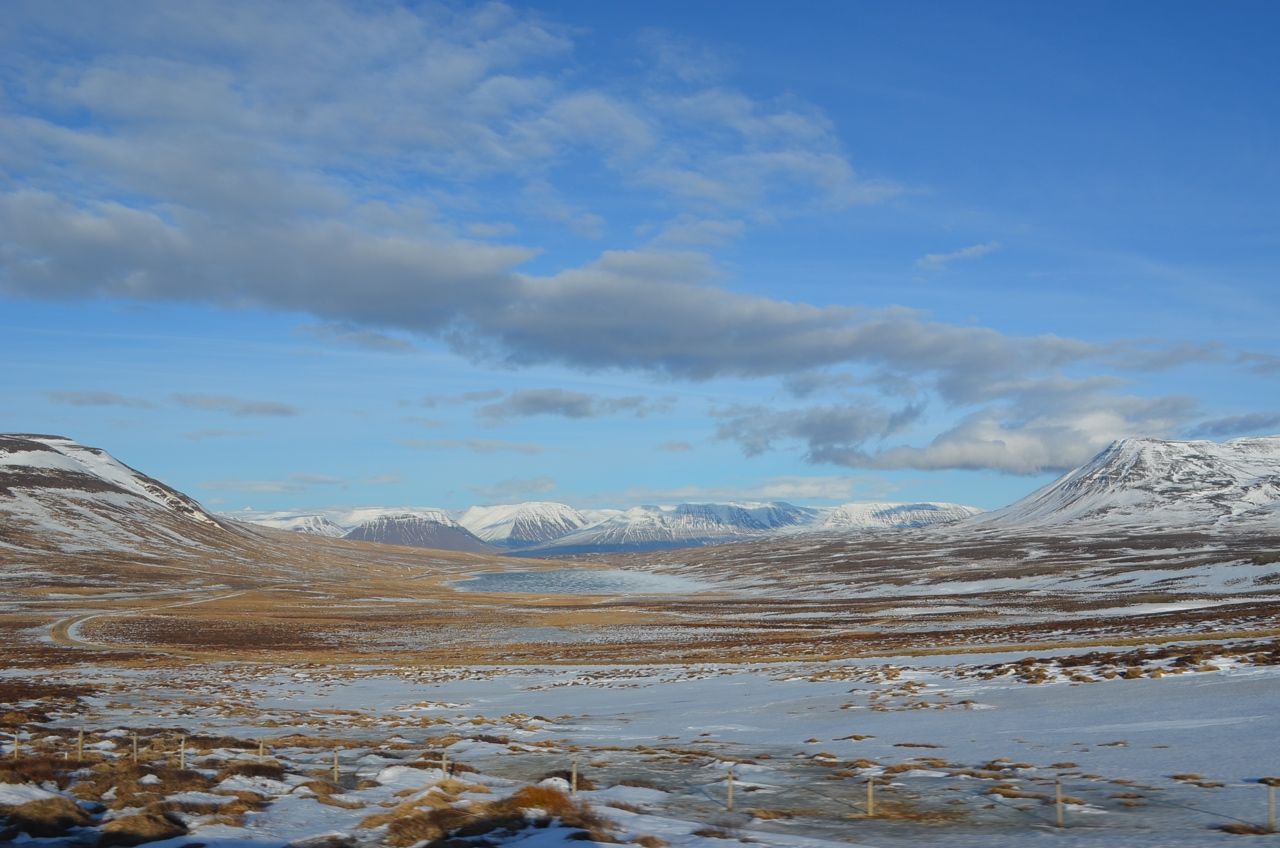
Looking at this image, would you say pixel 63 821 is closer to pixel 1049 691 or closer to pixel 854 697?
pixel 854 697

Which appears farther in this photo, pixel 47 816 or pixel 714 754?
pixel 714 754

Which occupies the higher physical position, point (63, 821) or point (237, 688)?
point (63, 821)

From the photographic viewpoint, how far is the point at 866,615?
94.9 meters

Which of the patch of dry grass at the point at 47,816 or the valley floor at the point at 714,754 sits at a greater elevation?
the patch of dry grass at the point at 47,816

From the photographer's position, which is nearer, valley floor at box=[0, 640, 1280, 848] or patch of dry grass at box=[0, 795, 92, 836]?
patch of dry grass at box=[0, 795, 92, 836]

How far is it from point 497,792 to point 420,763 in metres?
4.12

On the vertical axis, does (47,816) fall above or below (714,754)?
above

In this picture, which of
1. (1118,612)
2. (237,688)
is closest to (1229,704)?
(237,688)

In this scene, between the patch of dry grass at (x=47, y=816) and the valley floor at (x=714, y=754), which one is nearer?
the patch of dry grass at (x=47, y=816)

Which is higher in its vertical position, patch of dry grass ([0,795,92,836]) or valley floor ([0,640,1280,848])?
patch of dry grass ([0,795,92,836])

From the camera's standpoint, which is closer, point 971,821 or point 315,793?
point 971,821

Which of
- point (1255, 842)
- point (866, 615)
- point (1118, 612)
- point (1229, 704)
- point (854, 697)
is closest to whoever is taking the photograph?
point (1255, 842)

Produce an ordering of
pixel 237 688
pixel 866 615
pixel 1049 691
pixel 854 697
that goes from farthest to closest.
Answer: pixel 866 615, pixel 237 688, pixel 854 697, pixel 1049 691

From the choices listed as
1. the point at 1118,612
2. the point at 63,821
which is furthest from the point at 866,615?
the point at 63,821
